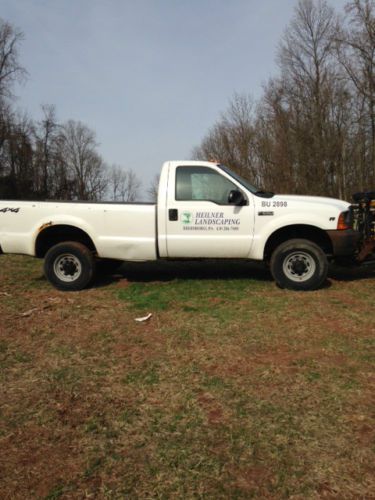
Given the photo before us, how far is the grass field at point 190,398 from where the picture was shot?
1985 millimetres

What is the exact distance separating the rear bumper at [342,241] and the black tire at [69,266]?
375cm

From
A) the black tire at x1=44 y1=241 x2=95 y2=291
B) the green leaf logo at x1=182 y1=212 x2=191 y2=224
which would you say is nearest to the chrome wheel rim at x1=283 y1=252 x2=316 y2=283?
the green leaf logo at x1=182 y1=212 x2=191 y2=224

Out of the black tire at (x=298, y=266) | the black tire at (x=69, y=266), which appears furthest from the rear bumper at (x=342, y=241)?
the black tire at (x=69, y=266)

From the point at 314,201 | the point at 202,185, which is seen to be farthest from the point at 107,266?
the point at 314,201

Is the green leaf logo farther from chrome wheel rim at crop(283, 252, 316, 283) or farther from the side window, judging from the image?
chrome wheel rim at crop(283, 252, 316, 283)

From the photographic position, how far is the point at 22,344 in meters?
3.83

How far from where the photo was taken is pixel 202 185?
5.59 m

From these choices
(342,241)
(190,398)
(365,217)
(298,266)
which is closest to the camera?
(190,398)

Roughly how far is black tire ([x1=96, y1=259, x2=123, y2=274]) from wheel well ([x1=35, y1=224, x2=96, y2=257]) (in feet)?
2.44

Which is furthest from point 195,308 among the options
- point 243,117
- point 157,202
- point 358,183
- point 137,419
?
point 243,117

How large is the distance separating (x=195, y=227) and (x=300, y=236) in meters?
1.77

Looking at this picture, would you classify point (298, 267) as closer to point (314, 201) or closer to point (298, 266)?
point (298, 266)

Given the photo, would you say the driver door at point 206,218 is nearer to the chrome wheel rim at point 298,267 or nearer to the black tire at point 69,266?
the chrome wheel rim at point 298,267

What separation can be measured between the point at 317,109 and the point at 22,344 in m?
26.8
